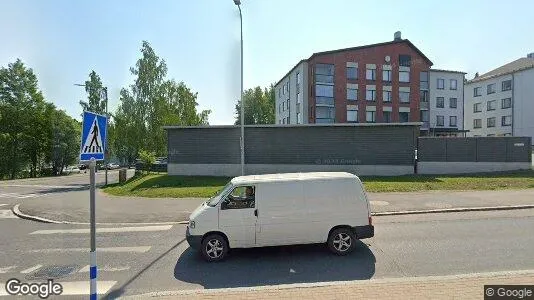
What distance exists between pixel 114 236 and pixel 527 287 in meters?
9.53

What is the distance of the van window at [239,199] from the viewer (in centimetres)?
742

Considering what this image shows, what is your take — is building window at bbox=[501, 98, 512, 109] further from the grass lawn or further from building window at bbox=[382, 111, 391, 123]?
the grass lawn

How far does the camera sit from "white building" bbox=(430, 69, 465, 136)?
4888 cm

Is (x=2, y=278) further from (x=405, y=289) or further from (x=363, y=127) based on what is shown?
(x=363, y=127)

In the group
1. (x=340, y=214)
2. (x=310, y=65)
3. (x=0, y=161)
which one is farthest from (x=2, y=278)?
(x=0, y=161)

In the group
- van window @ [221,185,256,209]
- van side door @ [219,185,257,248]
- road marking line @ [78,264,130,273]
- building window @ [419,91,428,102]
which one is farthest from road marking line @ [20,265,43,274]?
building window @ [419,91,428,102]

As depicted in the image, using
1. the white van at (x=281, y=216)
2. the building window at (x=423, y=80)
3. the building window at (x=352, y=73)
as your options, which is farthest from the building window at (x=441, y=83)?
the white van at (x=281, y=216)

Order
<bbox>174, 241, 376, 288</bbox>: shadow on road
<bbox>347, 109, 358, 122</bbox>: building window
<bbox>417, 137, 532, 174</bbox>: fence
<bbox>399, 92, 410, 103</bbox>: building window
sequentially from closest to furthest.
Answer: <bbox>174, 241, 376, 288</bbox>: shadow on road < <bbox>417, 137, 532, 174</bbox>: fence < <bbox>347, 109, 358, 122</bbox>: building window < <bbox>399, 92, 410, 103</bbox>: building window

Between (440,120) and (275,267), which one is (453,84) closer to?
(440,120)

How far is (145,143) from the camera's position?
33.0 meters

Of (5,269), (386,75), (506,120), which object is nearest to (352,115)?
(386,75)

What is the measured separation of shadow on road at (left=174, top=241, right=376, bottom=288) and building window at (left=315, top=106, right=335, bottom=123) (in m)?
33.9

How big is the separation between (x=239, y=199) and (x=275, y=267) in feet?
5.32

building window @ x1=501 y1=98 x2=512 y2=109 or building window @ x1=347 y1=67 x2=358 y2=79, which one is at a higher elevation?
building window @ x1=347 y1=67 x2=358 y2=79
